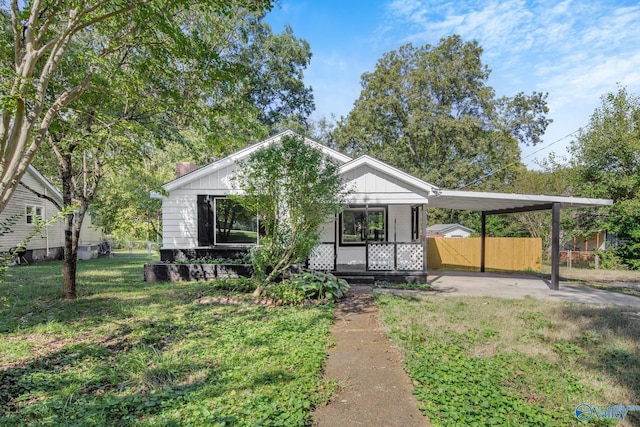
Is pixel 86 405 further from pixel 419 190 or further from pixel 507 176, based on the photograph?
pixel 507 176

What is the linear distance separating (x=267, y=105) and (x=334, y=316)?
25.0 meters

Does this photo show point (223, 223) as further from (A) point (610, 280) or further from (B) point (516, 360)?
(A) point (610, 280)

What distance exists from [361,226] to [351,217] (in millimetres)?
500

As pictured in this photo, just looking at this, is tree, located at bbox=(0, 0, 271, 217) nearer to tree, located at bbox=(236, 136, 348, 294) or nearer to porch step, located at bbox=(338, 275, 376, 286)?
tree, located at bbox=(236, 136, 348, 294)

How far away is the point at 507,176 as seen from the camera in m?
27.3

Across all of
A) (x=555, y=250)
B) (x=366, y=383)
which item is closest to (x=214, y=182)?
(x=366, y=383)

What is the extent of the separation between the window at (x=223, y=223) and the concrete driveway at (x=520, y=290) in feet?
15.9

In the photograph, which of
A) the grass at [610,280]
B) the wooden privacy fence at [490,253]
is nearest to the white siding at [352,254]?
the wooden privacy fence at [490,253]

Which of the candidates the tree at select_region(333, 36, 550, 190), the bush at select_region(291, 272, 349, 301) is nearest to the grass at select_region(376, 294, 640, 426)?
the bush at select_region(291, 272, 349, 301)

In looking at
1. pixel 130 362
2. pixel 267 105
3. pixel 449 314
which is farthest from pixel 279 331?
pixel 267 105

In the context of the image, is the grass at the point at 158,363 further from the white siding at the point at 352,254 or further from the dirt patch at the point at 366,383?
the white siding at the point at 352,254

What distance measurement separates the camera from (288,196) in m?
7.04

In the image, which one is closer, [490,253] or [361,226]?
[361,226]

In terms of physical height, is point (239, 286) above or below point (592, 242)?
below
